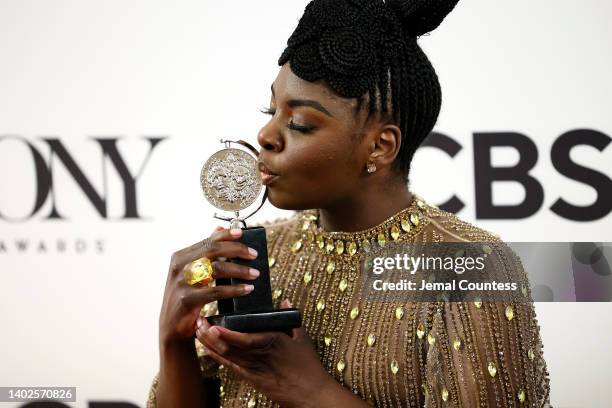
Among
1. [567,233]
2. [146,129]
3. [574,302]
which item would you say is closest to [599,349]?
[574,302]

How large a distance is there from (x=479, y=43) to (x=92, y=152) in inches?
49.9

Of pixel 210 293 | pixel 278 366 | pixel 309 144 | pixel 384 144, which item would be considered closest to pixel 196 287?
pixel 210 293

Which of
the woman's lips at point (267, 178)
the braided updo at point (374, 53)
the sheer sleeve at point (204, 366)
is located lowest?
the sheer sleeve at point (204, 366)

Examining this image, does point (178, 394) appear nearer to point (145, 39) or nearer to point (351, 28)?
point (351, 28)

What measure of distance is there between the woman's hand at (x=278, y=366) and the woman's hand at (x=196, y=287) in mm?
49

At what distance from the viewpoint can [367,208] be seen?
147 cm

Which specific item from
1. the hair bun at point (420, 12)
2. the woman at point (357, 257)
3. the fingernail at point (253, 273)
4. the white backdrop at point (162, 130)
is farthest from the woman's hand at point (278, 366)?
the white backdrop at point (162, 130)

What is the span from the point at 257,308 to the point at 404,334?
284 mm

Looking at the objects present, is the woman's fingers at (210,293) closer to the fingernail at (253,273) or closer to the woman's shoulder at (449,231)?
the fingernail at (253,273)

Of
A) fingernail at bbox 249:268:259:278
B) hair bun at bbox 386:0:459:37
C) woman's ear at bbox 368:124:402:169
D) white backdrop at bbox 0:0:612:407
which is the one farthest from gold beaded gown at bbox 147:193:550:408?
white backdrop at bbox 0:0:612:407

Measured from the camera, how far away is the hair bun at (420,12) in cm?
139

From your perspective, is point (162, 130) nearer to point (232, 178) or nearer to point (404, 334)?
point (232, 178)

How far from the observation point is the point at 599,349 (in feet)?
7.56

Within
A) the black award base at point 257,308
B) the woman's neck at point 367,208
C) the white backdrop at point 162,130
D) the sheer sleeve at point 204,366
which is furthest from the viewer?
the white backdrop at point 162,130
